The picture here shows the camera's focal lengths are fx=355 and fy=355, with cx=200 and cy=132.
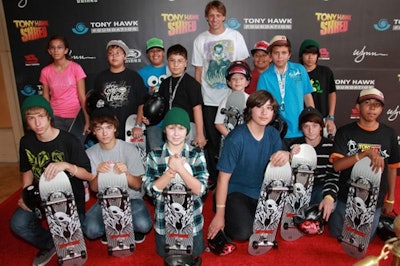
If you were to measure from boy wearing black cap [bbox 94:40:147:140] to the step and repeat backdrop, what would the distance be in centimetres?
100

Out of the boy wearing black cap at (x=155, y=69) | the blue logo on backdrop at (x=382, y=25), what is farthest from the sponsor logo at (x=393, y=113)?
the boy wearing black cap at (x=155, y=69)

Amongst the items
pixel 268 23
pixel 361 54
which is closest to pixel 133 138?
pixel 268 23

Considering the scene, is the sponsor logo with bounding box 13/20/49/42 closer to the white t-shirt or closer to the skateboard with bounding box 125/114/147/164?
the skateboard with bounding box 125/114/147/164

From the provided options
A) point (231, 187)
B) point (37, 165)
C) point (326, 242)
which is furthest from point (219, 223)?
point (37, 165)

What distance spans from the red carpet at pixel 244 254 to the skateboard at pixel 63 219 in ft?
0.49

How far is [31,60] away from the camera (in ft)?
13.4

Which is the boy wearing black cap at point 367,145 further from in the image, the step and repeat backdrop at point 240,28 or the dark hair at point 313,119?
the step and repeat backdrop at point 240,28

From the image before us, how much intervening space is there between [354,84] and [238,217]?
8.27ft

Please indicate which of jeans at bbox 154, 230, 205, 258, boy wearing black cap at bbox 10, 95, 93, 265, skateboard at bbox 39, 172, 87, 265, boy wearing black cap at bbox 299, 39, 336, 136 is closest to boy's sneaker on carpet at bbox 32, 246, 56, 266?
boy wearing black cap at bbox 10, 95, 93, 265

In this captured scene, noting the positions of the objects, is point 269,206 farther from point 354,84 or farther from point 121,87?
point 354,84

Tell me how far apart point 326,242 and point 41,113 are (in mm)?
2080

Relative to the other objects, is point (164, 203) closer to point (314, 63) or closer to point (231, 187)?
point (231, 187)

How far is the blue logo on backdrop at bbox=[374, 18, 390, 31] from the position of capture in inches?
153

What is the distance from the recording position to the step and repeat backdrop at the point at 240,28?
389 centimetres
